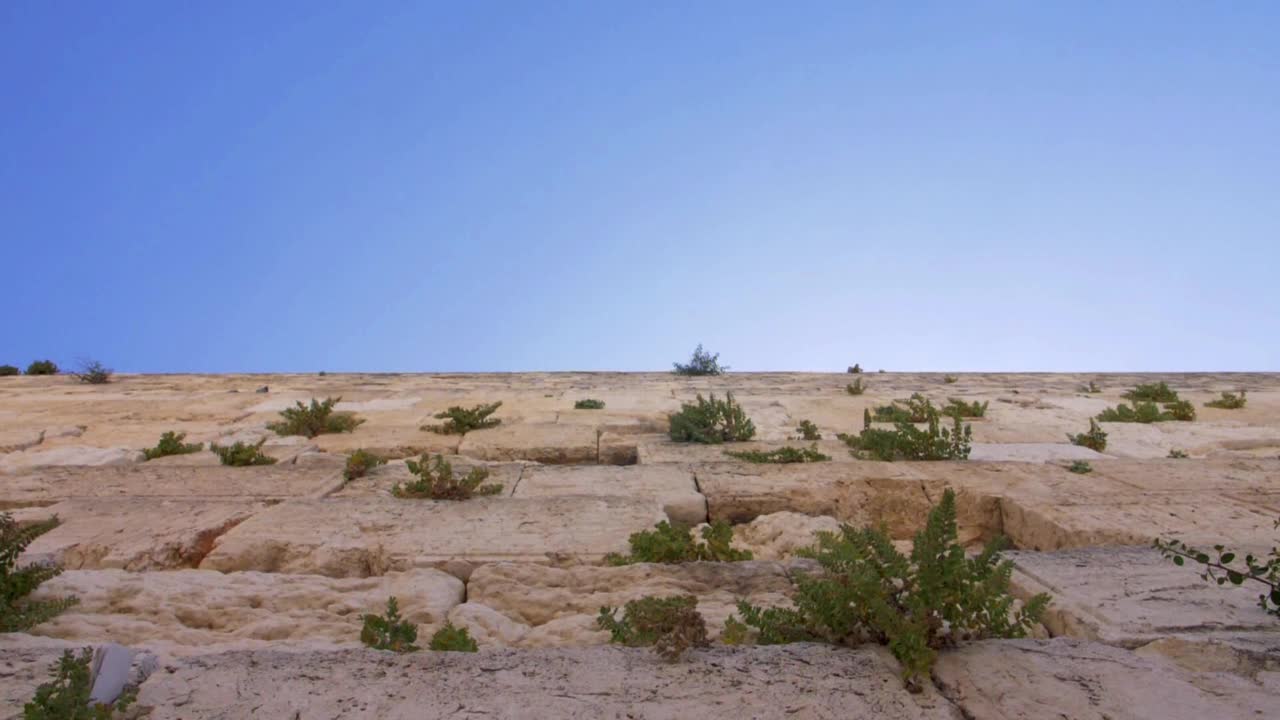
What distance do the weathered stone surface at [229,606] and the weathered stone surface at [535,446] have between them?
209 cm

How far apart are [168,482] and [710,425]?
290 centimetres

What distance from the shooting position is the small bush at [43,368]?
33.4 feet

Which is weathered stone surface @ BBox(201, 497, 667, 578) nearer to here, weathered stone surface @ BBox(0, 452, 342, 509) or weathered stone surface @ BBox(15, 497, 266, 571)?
weathered stone surface @ BBox(15, 497, 266, 571)

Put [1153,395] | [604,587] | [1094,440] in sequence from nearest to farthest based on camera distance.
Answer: [604,587] → [1094,440] → [1153,395]

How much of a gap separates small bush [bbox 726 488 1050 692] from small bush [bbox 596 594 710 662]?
0.11m

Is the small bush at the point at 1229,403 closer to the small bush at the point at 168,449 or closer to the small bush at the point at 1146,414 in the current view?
the small bush at the point at 1146,414

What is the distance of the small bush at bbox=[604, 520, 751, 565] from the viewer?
2.43 m

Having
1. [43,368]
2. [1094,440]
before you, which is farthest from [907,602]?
[43,368]

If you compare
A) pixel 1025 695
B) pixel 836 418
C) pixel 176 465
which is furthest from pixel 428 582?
pixel 836 418

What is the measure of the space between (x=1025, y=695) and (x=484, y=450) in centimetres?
338

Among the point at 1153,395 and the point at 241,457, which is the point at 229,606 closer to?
the point at 241,457

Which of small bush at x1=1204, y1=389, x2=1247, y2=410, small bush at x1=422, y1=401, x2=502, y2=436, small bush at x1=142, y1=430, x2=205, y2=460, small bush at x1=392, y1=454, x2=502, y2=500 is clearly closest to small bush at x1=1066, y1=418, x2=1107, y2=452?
small bush at x1=1204, y1=389, x2=1247, y2=410

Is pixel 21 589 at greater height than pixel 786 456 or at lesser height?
lesser

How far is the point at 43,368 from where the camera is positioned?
1027 centimetres
